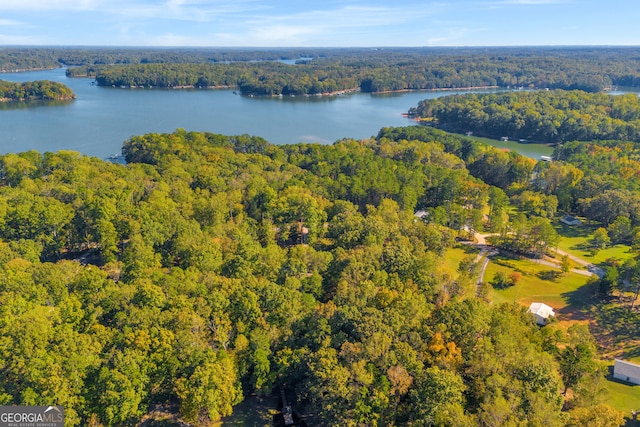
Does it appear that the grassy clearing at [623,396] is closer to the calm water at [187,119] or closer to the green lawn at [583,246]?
the green lawn at [583,246]

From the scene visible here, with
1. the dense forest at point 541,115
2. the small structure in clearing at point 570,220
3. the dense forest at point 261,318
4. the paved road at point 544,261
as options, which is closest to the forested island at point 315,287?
the dense forest at point 261,318

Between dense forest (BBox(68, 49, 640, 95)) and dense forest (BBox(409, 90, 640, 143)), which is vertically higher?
dense forest (BBox(68, 49, 640, 95))

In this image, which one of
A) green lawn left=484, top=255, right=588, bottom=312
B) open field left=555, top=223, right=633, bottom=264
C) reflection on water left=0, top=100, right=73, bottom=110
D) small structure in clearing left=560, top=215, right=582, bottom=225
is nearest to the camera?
green lawn left=484, top=255, right=588, bottom=312

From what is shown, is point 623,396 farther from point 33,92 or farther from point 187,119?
point 33,92

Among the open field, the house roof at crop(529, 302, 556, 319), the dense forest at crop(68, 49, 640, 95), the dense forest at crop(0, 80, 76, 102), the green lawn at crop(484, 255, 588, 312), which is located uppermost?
the dense forest at crop(68, 49, 640, 95)

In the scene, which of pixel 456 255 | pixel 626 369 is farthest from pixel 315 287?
pixel 626 369

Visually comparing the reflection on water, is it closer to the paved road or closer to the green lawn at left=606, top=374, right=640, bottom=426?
the paved road

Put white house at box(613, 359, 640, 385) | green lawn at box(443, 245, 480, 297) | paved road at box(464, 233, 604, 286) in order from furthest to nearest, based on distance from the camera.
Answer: green lawn at box(443, 245, 480, 297) → paved road at box(464, 233, 604, 286) → white house at box(613, 359, 640, 385)

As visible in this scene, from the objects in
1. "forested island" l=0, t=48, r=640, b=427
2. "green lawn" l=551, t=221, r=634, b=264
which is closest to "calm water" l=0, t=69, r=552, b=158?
"forested island" l=0, t=48, r=640, b=427
